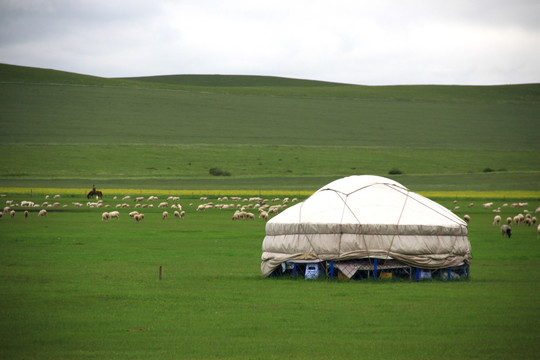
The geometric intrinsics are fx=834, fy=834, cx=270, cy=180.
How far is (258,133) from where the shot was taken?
4235 inches

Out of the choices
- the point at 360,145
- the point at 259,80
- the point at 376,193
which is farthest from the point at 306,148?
the point at 376,193

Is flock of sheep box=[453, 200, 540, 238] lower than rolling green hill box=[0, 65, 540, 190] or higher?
lower

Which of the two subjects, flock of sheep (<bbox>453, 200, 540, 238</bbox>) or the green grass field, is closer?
the green grass field

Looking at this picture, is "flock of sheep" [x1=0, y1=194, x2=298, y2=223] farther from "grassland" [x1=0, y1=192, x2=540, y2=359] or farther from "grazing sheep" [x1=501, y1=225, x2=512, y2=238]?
"grassland" [x1=0, y1=192, x2=540, y2=359]

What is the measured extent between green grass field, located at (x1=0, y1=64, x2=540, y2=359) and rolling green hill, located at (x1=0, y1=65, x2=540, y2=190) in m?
0.37

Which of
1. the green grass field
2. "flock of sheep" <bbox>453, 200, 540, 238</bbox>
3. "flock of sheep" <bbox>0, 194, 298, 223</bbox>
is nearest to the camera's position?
the green grass field

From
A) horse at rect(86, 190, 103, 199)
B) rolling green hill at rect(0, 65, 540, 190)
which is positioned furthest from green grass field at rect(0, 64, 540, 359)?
horse at rect(86, 190, 103, 199)

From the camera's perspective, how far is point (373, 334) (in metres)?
14.1

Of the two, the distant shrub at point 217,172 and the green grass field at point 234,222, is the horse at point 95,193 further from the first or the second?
the distant shrub at point 217,172

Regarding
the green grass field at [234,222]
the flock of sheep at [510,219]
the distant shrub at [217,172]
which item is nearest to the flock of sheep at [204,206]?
the flock of sheep at [510,219]

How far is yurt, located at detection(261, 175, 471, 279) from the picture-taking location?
20.4 meters

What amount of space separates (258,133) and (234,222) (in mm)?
61113

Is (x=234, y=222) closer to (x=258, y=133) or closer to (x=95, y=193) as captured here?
(x=95, y=193)

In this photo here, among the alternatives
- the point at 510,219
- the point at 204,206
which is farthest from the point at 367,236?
the point at 204,206
